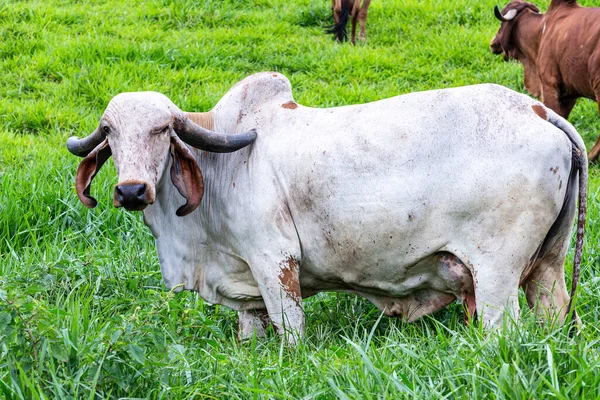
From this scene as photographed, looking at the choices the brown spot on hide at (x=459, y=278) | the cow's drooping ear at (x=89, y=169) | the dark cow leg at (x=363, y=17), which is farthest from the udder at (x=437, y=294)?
the dark cow leg at (x=363, y=17)

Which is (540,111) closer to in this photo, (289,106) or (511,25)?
(289,106)

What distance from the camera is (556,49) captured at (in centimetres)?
812

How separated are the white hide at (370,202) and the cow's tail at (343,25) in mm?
5790

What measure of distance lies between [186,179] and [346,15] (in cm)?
632

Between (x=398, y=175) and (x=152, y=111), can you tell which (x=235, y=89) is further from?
(x=398, y=175)

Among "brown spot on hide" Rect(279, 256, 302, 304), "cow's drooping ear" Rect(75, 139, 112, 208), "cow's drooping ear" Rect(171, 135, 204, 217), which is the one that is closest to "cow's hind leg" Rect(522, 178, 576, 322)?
"brown spot on hide" Rect(279, 256, 302, 304)

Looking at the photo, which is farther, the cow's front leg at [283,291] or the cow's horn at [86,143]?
the cow's horn at [86,143]

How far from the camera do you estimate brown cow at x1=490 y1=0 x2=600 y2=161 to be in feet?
25.6

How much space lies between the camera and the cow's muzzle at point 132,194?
380 centimetres

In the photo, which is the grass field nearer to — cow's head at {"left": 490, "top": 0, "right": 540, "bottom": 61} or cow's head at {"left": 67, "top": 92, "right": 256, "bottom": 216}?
cow's head at {"left": 490, "top": 0, "right": 540, "bottom": 61}

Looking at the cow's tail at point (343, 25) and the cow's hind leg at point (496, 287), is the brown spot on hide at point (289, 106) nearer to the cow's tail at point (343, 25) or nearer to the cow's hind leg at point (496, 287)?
the cow's hind leg at point (496, 287)

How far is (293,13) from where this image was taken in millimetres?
10930

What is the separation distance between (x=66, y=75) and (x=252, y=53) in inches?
80.0

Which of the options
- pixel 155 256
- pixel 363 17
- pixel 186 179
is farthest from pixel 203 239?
pixel 363 17
